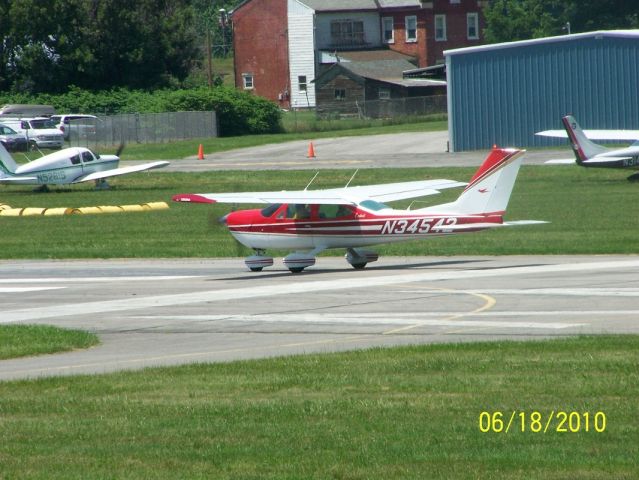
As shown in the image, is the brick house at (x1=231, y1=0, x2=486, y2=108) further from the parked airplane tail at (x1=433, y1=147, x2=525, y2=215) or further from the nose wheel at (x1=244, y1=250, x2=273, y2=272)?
the parked airplane tail at (x1=433, y1=147, x2=525, y2=215)

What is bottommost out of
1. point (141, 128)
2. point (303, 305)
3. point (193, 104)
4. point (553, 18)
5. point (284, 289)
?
point (284, 289)

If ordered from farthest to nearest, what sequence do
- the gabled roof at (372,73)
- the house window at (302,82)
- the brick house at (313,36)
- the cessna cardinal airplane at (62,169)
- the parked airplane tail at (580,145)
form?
the house window at (302,82)
the brick house at (313,36)
the gabled roof at (372,73)
the cessna cardinal airplane at (62,169)
the parked airplane tail at (580,145)

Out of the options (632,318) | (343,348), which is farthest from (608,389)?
(632,318)

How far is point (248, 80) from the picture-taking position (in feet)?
335

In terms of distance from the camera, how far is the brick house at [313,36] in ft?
328

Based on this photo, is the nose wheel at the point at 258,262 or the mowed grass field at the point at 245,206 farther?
the mowed grass field at the point at 245,206

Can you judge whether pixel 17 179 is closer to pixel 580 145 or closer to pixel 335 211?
pixel 580 145

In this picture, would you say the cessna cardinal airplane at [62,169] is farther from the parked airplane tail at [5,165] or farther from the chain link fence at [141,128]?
the chain link fence at [141,128]

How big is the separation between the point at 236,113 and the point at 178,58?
1423 cm

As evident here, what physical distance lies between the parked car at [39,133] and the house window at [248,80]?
31827 millimetres

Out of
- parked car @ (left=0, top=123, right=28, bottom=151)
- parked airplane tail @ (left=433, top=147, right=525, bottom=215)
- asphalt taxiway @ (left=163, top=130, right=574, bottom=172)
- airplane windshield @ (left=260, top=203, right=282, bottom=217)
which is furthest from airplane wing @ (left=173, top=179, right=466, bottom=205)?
parked car @ (left=0, top=123, right=28, bottom=151)

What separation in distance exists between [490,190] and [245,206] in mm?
16969

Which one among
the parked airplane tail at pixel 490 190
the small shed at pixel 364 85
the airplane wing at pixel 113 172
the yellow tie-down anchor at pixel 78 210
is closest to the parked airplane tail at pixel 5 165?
the airplane wing at pixel 113 172
